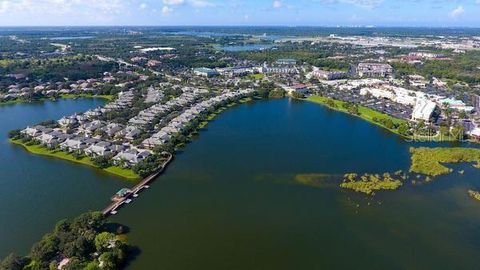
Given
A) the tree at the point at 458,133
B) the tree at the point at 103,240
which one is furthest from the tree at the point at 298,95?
the tree at the point at 103,240

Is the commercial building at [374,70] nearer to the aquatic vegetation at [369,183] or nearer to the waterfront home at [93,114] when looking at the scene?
the aquatic vegetation at [369,183]

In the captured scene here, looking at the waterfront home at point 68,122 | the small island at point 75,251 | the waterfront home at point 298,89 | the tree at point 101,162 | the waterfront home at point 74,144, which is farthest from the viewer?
the waterfront home at point 298,89

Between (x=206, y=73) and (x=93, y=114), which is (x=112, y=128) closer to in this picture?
(x=93, y=114)

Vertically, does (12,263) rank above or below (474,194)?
below

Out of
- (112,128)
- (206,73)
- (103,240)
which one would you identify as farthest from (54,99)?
(103,240)

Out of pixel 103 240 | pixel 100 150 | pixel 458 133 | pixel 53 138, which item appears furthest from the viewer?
pixel 458 133

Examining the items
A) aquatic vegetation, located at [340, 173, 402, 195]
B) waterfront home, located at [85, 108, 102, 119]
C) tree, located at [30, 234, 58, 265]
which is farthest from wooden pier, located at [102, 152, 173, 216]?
waterfront home, located at [85, 108, 102, 119]
